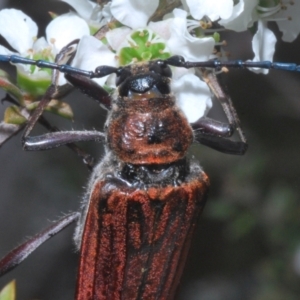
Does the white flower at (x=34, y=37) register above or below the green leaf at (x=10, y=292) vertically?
above

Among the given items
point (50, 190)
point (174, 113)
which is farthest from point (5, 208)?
point (174, 113)

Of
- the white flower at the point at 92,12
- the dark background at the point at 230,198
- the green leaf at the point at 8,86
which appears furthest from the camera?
the dark background at the point at 230,198

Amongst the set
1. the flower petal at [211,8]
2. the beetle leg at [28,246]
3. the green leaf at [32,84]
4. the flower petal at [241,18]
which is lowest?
the beetle leg at [28,246]

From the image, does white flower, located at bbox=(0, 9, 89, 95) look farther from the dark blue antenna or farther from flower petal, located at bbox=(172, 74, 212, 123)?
flower petal, located at bbox=(172, 74, 212, 123)

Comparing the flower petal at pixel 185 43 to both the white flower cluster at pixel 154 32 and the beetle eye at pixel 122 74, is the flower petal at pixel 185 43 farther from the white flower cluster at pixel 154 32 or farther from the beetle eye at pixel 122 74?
the beetle eye at pixel 122 74

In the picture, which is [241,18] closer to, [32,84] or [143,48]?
[143,48]

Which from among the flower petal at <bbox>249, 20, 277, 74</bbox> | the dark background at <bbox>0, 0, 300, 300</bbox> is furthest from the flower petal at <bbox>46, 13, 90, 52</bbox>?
the dark background at <bbox>0, 0, 300, 300</bbox>

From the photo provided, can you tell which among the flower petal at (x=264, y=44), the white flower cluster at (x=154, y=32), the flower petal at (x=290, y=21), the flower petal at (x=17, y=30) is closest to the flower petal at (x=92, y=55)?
the white flower cluster at (x=154, y=32)
